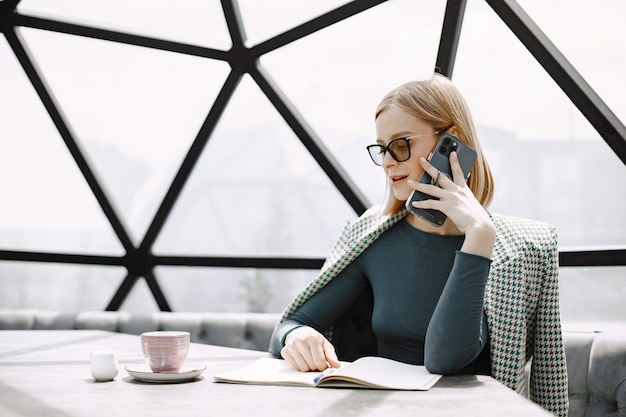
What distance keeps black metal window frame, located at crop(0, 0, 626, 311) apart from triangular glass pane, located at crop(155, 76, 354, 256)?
16.2 inches

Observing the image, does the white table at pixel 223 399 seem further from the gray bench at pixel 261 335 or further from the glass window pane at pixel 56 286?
the glass window pane at pixel 56 286

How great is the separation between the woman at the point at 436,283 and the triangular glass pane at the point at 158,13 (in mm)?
3237

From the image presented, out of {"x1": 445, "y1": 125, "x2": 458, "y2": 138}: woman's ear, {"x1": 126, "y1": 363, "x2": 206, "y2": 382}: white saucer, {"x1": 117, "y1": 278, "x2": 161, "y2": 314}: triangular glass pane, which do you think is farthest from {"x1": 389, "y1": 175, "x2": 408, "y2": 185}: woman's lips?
{"x1": 117, "y1": 278, "x2": 161, "y2": 314}: triangular glass pane

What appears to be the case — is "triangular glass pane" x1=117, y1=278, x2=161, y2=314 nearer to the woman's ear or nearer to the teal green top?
the teal green top

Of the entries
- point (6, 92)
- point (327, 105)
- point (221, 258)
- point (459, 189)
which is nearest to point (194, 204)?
point (221, 258)

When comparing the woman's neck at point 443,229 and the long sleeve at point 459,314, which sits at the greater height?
the woman's neck at point 443,229

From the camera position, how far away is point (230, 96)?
4707 mm

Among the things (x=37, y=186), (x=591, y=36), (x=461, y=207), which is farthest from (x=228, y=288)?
(x=461, y=207)

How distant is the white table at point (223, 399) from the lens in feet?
4.84

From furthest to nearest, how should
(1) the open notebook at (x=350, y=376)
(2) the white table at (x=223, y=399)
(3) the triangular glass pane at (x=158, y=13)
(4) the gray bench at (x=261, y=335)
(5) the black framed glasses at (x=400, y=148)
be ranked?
(3) the triangular glass pane at (x=158, y=13), (4) the gray bench at (x=261, y=335), (5) the black framed glasses at (x=400, y=148), (1) the open notebook at (x=350, y=376), (2) the white table at (x=223, y=399)

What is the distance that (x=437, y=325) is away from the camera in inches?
77.2

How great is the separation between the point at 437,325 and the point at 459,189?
449mm

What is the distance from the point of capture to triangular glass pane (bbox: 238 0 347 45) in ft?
16.0

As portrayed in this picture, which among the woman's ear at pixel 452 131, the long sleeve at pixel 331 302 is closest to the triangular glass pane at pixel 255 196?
the long sleeve at pixel 331 302
